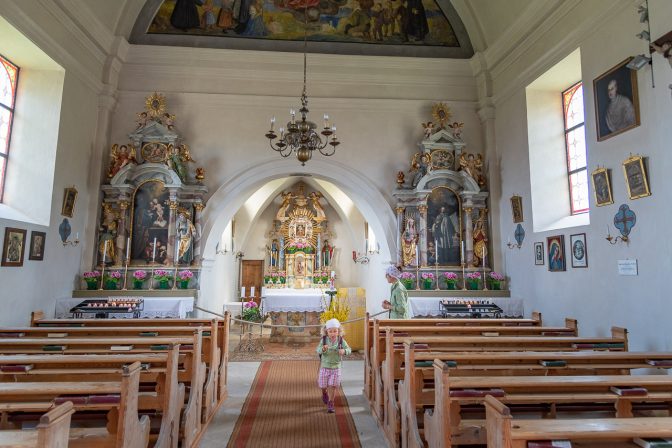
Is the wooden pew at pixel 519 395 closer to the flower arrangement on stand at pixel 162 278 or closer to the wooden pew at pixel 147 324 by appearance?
the wooden pew at pixel 147 324

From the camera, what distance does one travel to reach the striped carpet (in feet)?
14.6

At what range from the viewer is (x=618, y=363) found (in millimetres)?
3590

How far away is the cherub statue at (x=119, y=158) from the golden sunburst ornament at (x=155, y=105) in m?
0.88

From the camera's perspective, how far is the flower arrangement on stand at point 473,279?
29.1 ft

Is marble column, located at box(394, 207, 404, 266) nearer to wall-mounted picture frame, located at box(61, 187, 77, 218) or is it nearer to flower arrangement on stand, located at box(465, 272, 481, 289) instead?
flower arrangement on stand, located at box(465, 272, 481, 289)

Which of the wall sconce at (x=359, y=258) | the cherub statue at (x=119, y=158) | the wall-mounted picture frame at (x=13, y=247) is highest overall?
the cherub statue at (x=119, y=158)

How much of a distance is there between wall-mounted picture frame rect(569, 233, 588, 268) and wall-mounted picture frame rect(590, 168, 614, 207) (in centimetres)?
66

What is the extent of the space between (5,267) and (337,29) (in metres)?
8.08

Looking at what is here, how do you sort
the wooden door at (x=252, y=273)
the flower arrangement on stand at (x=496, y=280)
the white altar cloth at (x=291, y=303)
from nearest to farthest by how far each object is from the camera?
the flower arrangement on stand at (x=496, y=280) < the white altar cloth at (x=291, y=303) < the wooden door at (x=252, y=273)

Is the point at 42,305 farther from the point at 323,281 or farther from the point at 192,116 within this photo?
the point at 323,281

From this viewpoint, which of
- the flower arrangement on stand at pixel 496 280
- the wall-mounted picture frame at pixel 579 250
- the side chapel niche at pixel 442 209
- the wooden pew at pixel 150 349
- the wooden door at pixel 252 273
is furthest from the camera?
the wooden door at pixel 252 273

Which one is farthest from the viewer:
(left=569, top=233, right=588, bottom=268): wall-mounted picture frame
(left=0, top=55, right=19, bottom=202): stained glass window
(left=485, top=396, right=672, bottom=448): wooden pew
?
(left=0, top=55, right=19, bottom=202): stained glass window

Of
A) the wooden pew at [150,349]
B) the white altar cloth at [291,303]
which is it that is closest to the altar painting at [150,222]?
the white altar cloth at [291,303]

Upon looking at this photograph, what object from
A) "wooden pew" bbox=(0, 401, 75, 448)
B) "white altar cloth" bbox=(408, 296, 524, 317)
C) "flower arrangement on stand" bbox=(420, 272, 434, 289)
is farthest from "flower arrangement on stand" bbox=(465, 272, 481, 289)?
"wooden pew" bbox=(0, 401, 75, 448)
